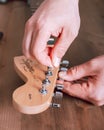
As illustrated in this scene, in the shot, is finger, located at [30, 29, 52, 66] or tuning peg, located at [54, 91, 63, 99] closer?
finger, located at [30, 29, 52, 66]

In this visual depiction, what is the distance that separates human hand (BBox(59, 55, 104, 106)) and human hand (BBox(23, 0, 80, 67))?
10 cm

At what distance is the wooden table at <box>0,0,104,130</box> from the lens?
55 cm

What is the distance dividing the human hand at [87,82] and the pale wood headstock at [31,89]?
0.04 meters

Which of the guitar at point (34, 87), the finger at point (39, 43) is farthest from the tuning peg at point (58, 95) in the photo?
the finger at point (39, 43)

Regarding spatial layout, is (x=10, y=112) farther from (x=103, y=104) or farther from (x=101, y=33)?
(x=101, y=33)

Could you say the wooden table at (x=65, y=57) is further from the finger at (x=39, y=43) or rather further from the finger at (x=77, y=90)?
the finger at (x=39, y=43)

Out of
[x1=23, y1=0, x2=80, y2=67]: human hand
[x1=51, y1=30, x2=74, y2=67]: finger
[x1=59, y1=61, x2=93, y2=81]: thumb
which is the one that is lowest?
[x1=59, y1=61, x2=93, y2=81]: thumb

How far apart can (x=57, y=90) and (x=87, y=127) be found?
0.11 metres

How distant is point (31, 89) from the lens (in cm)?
54

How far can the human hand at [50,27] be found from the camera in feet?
1.62

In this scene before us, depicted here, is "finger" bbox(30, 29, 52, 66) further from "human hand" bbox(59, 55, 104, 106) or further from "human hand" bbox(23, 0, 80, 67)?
"human hand" bbox(59, 55, 104, 106)

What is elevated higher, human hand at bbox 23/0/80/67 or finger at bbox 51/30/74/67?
human hand at bbox 23/0/80/67

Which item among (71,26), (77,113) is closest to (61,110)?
(77,113)

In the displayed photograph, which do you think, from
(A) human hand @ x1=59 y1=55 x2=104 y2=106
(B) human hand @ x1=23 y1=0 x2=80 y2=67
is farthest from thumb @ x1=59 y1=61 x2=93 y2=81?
(B) human hand @ x1=23 y1=0 x2=80 y2=67
